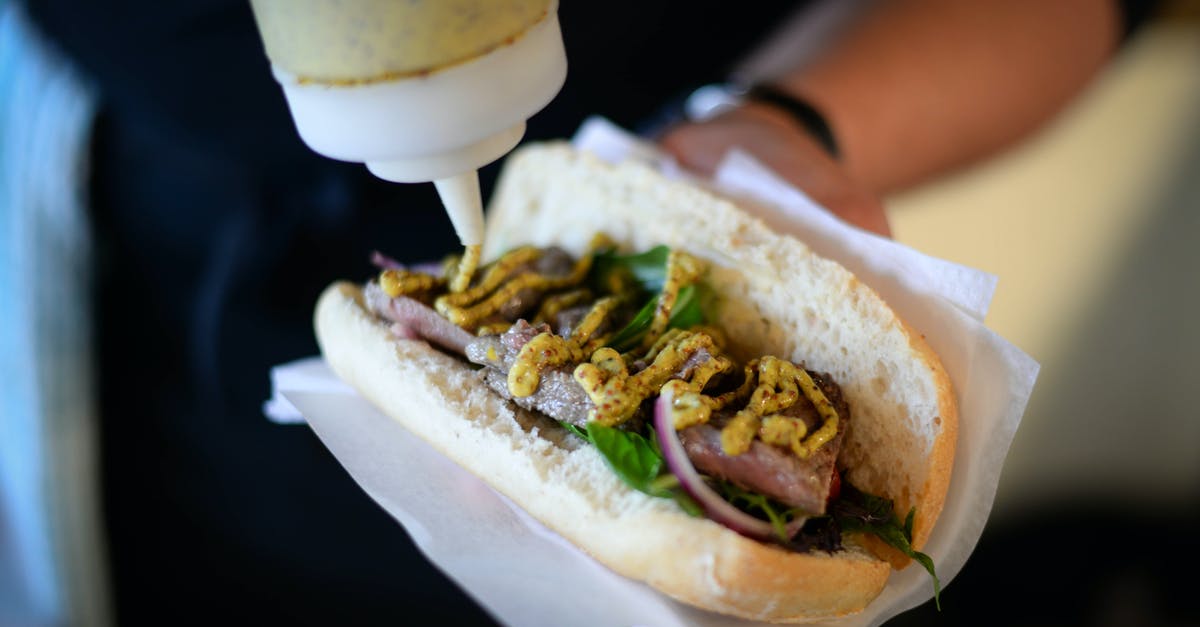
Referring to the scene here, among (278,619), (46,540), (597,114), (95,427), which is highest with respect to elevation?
(597,114)

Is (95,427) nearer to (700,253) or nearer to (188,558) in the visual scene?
(188,558)

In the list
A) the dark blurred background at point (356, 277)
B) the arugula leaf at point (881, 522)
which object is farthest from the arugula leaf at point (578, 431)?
the dark blurred background at point (356, 277)

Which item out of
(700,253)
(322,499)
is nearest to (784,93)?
(700,253)

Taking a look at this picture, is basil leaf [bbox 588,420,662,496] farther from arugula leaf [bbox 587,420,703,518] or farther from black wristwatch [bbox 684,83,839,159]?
black wristwatch [bbox 684,83,839,159]

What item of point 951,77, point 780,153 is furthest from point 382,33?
point 951,77

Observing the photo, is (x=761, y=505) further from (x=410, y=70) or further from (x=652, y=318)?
(x=410, y=70)

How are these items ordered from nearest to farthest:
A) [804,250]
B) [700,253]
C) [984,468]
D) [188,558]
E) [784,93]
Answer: [984,468], [804,250], [700,253], [784,93], [188,558]

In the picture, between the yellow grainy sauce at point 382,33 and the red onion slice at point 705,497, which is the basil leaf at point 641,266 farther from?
the yellow grainy sauce at point 382,33

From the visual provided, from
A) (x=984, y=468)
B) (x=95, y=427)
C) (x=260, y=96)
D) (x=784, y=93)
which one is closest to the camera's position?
(x=984, y=468)
